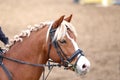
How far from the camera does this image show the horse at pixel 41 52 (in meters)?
6.57

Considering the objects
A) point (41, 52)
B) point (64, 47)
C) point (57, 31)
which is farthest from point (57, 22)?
point (41, 52)

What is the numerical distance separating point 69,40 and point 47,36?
0.91 ft

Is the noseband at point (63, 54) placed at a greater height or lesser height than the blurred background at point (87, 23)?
lesser

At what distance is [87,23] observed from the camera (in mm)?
20125

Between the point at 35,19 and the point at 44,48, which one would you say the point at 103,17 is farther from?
the point at 44,48

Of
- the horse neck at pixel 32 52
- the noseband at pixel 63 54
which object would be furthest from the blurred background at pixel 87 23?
the noseband at pixel 63 54

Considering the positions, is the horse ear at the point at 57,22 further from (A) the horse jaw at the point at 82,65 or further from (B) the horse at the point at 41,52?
(A) the horse jaw at the point at 82,65

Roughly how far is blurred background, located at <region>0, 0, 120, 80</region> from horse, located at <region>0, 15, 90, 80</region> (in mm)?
5099

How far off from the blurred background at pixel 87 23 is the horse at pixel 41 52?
16.7 ft

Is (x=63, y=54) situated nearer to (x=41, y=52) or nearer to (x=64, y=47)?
(x=64, y=47)

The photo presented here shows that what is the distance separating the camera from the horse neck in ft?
22.0

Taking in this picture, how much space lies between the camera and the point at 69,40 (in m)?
6.59

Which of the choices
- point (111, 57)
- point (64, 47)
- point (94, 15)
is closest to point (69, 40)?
point (64, 47)

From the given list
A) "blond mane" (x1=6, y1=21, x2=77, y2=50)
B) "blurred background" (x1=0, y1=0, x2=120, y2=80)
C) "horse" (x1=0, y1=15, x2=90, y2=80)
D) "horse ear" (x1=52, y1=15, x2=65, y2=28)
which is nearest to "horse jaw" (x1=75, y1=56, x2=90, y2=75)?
"horse" (x1=0, y1=15, x2=90, y2=80)
